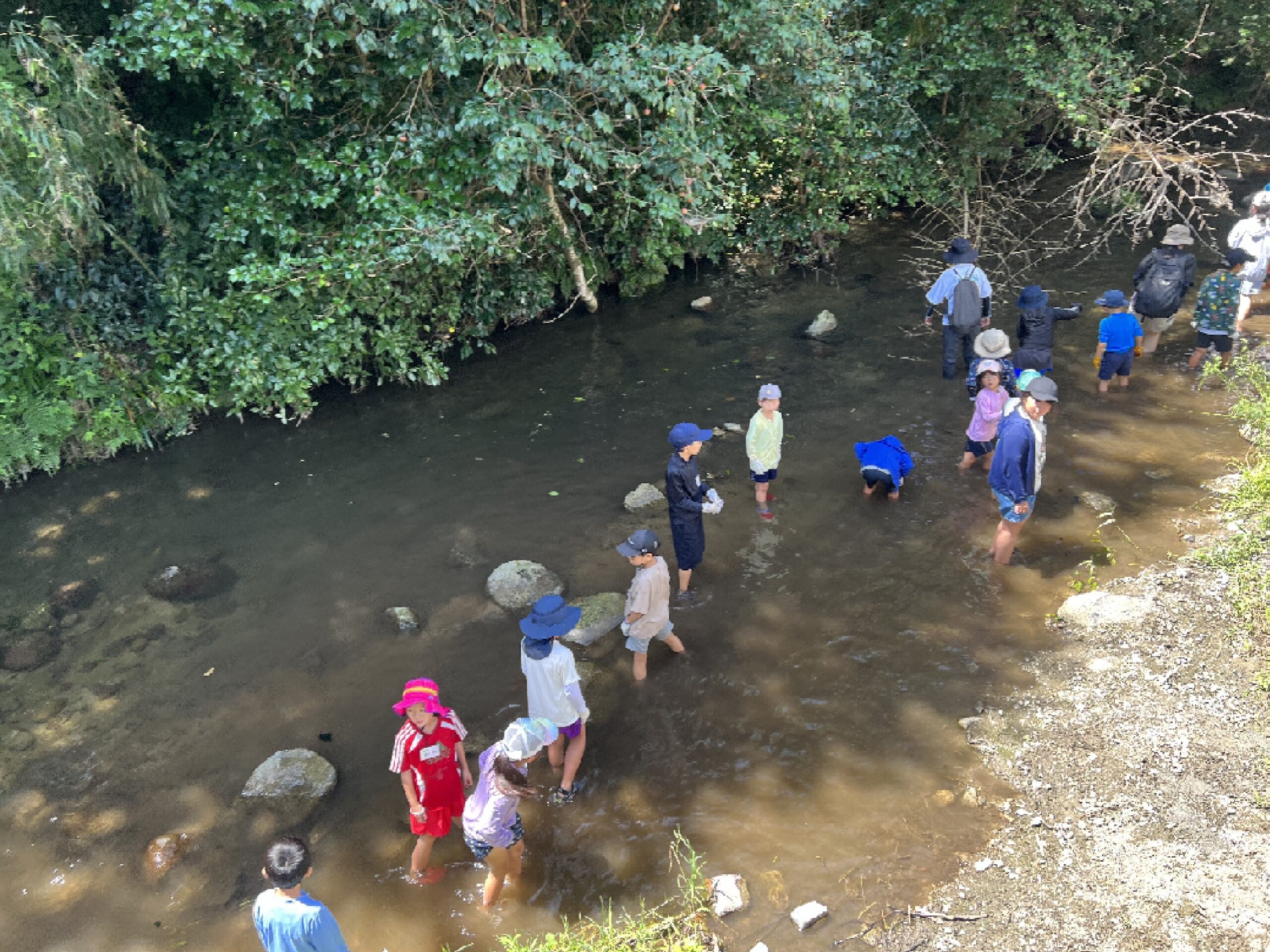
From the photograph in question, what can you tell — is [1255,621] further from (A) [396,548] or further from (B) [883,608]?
(A) [396,548]

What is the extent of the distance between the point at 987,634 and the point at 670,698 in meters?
2.37

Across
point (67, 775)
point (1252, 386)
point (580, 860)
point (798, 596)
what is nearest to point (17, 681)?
point (67, 775)

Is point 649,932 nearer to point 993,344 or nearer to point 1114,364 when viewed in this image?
point 993,344

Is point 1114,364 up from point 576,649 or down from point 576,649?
up

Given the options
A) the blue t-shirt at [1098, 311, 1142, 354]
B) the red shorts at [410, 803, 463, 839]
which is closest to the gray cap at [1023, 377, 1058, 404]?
the blue t-shirt at [1098, 311, 1142, 354]

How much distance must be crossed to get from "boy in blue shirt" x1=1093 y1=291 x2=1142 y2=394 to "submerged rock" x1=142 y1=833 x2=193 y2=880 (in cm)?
914

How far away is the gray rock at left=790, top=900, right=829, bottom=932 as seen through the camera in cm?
435

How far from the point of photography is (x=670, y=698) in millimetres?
Result: 6000

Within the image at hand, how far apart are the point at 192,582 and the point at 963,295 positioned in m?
8.00

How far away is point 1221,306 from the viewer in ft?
28.6

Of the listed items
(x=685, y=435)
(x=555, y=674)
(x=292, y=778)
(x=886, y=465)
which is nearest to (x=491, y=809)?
(x=555, y=674)

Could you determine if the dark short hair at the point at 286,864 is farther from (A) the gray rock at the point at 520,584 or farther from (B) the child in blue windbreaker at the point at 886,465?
(B) the child in blue windbreaker at the point at 886,465

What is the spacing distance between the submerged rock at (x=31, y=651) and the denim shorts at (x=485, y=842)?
4.62 metres

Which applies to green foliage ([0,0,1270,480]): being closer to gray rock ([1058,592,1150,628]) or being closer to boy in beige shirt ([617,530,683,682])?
boy in beige shirt ([617,530,683,682])
